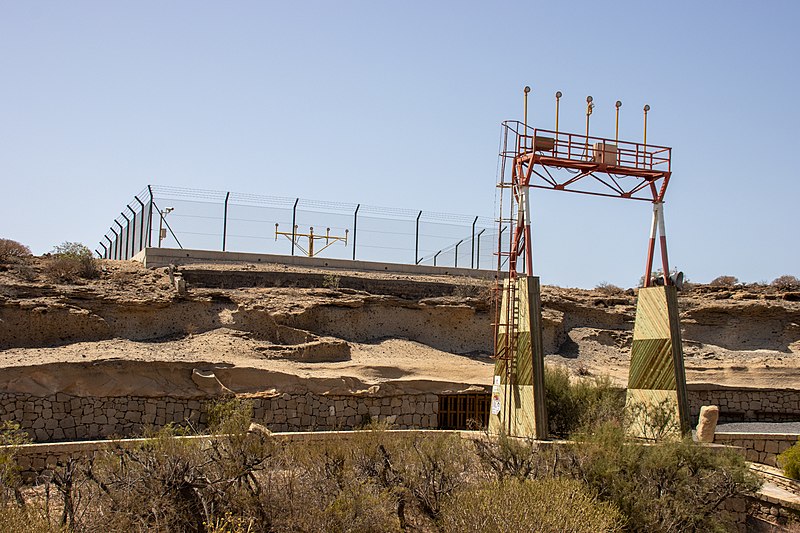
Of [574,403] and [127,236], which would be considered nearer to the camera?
[574,403]

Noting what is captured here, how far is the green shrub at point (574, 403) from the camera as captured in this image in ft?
65.6

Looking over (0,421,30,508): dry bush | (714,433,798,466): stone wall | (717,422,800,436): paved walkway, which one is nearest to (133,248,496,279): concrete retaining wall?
(0,421,30,508): dry bush

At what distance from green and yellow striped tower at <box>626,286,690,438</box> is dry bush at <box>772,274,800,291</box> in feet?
48.3

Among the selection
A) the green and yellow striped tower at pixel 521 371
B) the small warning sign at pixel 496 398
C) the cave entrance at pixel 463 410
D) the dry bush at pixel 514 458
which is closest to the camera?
the dry bush at pixel 514 458

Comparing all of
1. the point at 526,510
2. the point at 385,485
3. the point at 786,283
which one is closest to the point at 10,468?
the point at 385,485

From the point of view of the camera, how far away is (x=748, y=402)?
2433 cm

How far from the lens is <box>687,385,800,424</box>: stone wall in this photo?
2394cm

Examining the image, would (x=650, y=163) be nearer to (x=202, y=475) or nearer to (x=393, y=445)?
(x=393, y=445)

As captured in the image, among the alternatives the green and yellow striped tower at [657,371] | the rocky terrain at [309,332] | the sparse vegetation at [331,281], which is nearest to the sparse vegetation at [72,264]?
the rocky terrain at [309,332]

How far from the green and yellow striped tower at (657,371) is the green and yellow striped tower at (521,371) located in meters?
2.25

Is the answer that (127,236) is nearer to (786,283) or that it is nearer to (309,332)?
(309,332)

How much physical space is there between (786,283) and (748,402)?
43.4 ft

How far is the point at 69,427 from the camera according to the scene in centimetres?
1866

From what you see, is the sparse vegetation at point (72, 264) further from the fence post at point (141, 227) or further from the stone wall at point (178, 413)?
the stone wall at point (178, 413)
